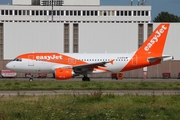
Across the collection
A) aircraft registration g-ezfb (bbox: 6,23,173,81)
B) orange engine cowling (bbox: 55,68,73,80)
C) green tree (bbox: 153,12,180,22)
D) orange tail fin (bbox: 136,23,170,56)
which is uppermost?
green tree (bbox: 153,12,180,22)

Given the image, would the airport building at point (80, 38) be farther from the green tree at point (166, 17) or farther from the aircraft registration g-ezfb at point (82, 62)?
the green tree at point (166, 17)

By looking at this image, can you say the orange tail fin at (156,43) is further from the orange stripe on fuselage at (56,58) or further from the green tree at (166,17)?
the green tree at (166,17)

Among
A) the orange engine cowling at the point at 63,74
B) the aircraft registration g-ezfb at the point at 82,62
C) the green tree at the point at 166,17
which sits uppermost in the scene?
the green tree at the point at 166,17

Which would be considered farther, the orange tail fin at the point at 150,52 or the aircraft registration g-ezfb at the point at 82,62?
the orange tail fin at the point at 150,52

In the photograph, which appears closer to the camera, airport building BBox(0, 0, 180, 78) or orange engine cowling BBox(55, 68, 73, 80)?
orange engine cowling BBox(55, 68, 73, 80)

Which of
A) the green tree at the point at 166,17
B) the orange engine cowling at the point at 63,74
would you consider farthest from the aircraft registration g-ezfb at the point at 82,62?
the green tree at the point at 166,17

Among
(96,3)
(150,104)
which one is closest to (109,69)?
(150,104)

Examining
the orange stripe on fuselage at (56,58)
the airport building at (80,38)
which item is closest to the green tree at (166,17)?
the airport building at (80,38)

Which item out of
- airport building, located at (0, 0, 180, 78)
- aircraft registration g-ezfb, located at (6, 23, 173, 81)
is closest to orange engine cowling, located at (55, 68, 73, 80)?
aircraft registration g-ezfb, located at (6, 23, 173, 81)

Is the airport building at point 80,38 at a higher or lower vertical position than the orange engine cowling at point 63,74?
higher

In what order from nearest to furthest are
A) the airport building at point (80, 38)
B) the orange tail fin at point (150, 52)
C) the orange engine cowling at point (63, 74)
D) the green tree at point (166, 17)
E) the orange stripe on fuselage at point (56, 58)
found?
the orange engine cowling at point (63, 74) → the orange stripe on fuselage at point (56, 58) → the orange tail fin at point (150, 52) → the airport building at point (80, 38) → the green tree at point (166, 17)

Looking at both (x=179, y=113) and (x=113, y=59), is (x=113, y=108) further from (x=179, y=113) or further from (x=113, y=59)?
(x=113, y=59)

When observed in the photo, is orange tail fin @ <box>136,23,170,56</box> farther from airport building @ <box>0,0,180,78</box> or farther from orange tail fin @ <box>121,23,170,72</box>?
airport building @ <box>0,0,180,78</box>

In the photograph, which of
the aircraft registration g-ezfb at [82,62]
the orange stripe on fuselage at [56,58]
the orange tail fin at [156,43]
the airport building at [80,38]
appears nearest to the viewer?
the aircraft registration g-ezfb at [82,62]
